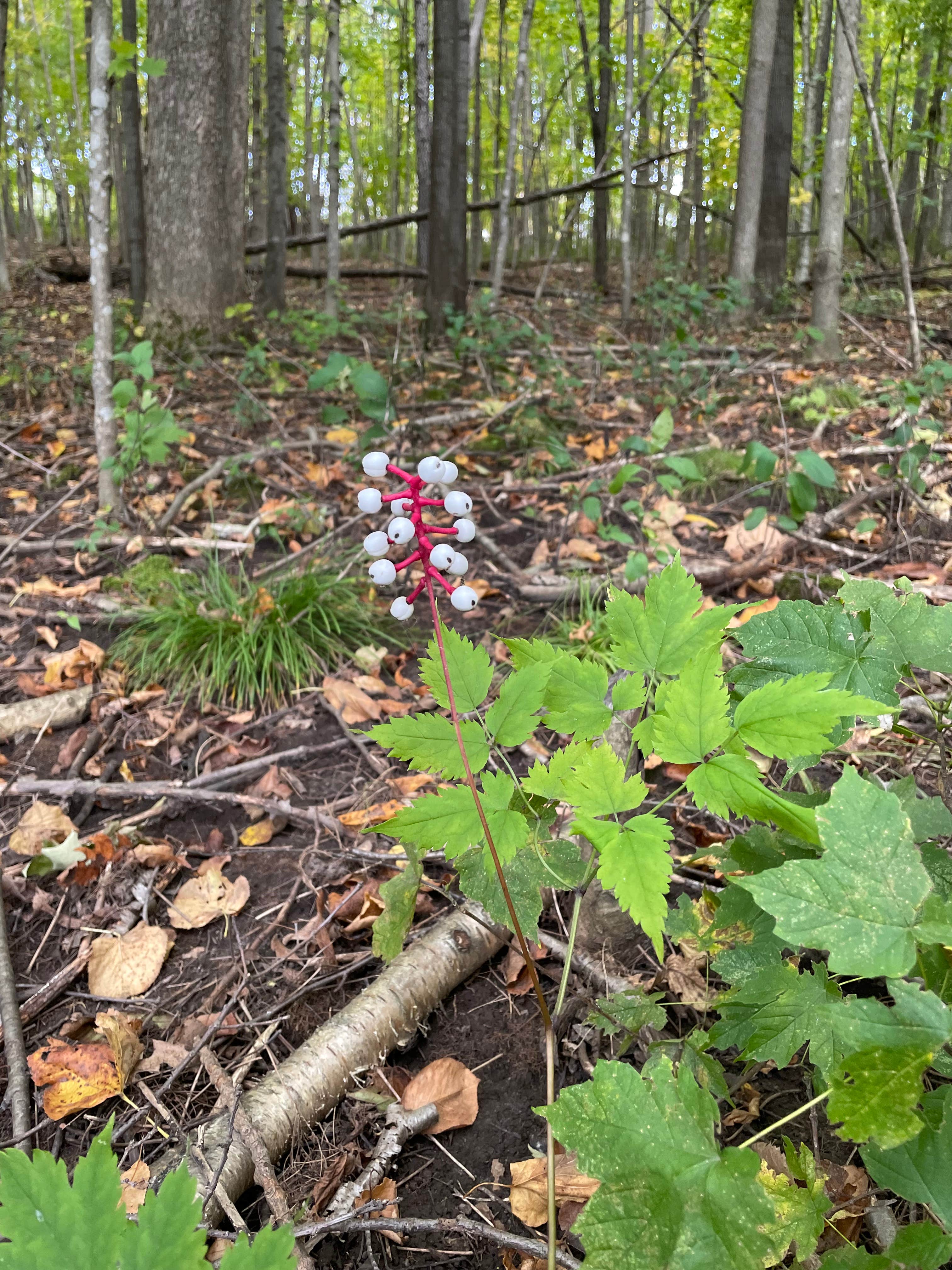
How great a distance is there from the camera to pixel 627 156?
8000 millimetres

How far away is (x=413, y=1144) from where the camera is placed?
1.41 meters

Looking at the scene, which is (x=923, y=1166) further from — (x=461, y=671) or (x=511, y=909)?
(x=461, y=671)

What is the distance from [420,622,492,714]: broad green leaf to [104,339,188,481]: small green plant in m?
3.04

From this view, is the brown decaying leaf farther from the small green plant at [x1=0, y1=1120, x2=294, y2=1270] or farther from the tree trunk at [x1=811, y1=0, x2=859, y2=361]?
the tree trunk at [x1=811, y1=0, x2=859, y2=361]

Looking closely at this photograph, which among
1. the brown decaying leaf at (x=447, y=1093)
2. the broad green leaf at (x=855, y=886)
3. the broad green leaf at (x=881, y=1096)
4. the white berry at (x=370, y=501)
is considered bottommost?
the brown decaying leaf at (x=447, y=1093)

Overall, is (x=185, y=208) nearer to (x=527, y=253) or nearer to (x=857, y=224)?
(x=527, y=253)

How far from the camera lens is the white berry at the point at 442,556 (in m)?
0.98

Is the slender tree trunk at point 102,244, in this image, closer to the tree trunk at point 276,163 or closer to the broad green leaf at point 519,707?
the broad green leaf at point 519,707

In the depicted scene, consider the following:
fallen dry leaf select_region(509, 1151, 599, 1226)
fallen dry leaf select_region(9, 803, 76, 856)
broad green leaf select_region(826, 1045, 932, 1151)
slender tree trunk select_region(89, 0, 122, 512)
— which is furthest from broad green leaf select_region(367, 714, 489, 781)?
slender tree trunk select_region(89, 0, 122, 512)

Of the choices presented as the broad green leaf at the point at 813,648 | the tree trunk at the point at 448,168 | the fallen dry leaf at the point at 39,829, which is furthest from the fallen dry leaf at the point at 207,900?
the tree trunk at the point at 448,168

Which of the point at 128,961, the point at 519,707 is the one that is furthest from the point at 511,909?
the point at 128,961

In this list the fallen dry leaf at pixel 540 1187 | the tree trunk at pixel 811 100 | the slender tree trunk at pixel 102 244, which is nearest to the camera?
the fallen dry leaf at pixel 540 1187

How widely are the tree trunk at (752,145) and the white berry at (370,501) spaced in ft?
22.7

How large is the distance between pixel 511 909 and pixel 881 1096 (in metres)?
0.49
